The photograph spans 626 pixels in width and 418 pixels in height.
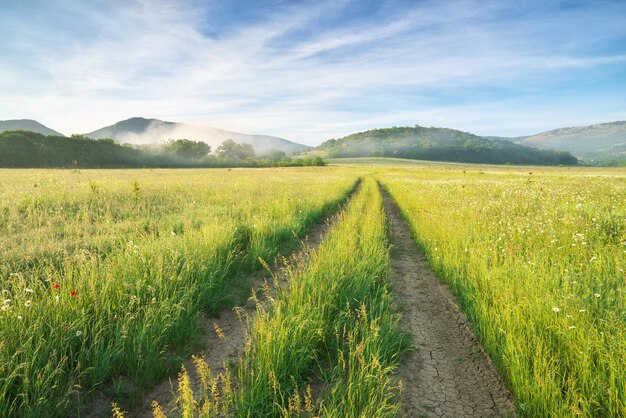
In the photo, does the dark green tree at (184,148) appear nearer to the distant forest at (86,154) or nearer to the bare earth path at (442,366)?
the distant forest at (86,154)

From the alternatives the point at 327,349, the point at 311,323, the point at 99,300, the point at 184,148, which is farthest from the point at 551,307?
the point at 184,148

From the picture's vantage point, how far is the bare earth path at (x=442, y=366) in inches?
127

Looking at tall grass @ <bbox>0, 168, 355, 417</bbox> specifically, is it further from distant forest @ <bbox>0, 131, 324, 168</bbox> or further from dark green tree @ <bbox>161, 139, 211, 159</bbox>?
dark green tree @ <bbox>161, 139, 211, 159</bbox>

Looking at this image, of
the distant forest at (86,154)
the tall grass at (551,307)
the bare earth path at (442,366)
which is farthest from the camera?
the distant forest at (86,154)

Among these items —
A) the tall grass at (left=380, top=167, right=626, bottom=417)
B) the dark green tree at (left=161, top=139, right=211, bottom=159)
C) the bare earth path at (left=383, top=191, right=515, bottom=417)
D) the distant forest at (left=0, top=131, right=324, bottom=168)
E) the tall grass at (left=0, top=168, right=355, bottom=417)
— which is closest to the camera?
the tall grass at (left=380, top=167, right=626, bottom=417)

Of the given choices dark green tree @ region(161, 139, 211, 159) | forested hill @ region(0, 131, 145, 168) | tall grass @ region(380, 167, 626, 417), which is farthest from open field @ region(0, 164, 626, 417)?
dark green tree @ region(161, 139, 211, 159)

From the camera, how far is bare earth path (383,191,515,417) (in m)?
3.23

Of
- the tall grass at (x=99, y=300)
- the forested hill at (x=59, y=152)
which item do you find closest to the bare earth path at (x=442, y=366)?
the tall grass at (x=99, y=300)

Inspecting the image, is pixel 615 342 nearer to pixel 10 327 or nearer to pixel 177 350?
pixel 177 350

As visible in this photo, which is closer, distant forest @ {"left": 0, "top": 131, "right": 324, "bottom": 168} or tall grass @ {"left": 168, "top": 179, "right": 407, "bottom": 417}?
tall grass @ {"left": 168, "top": 179, "right": 407, "bottom": 417}

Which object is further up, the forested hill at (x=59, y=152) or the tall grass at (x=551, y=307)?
the forested hill at (x=59, y=152)

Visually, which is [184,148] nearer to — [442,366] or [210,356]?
[210,356]

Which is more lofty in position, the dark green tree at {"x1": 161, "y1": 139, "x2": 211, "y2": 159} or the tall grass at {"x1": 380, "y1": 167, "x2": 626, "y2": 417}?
the dark green tree at {"x1": 161, "y1": 139, "x2": 211, "y2": 159}

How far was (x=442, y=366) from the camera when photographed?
3.90 m
